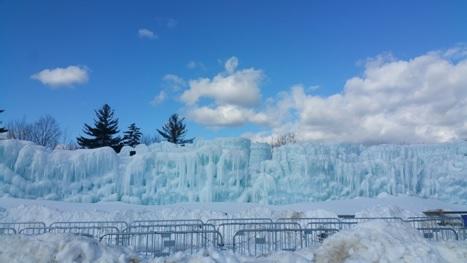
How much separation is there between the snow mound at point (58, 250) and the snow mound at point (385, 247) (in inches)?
131

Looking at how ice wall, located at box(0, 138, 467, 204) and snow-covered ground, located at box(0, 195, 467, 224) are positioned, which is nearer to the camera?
snow-covered ground, located at box(0, 195, 467, 224)

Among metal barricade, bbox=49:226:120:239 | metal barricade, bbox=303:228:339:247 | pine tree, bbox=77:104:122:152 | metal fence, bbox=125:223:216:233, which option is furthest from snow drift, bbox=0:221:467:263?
pine tree, bbox=77:104:122:152

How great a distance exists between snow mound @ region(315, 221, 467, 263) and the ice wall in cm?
1679

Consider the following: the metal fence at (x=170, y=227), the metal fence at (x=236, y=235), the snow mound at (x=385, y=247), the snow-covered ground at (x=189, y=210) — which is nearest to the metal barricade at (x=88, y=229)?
the metal fence at (x=236, y=235)

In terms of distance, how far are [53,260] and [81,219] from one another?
1295 centimetres

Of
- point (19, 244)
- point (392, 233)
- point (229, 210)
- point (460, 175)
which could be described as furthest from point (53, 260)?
point (460, 175)

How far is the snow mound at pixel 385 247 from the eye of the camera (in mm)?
6516

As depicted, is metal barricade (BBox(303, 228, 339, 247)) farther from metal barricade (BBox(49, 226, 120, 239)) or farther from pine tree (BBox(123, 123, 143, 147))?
pine tree (BBox(123, 123, 143, 147))

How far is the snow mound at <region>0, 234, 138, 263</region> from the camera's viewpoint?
6684 millimetres

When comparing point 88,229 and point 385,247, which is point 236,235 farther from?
point 88,229

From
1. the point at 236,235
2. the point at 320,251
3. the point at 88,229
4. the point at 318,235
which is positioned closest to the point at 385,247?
the point at 320,251

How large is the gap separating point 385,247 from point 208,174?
1789 centimetres

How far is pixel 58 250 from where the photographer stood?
22.4ft

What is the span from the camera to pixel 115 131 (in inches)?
1884
